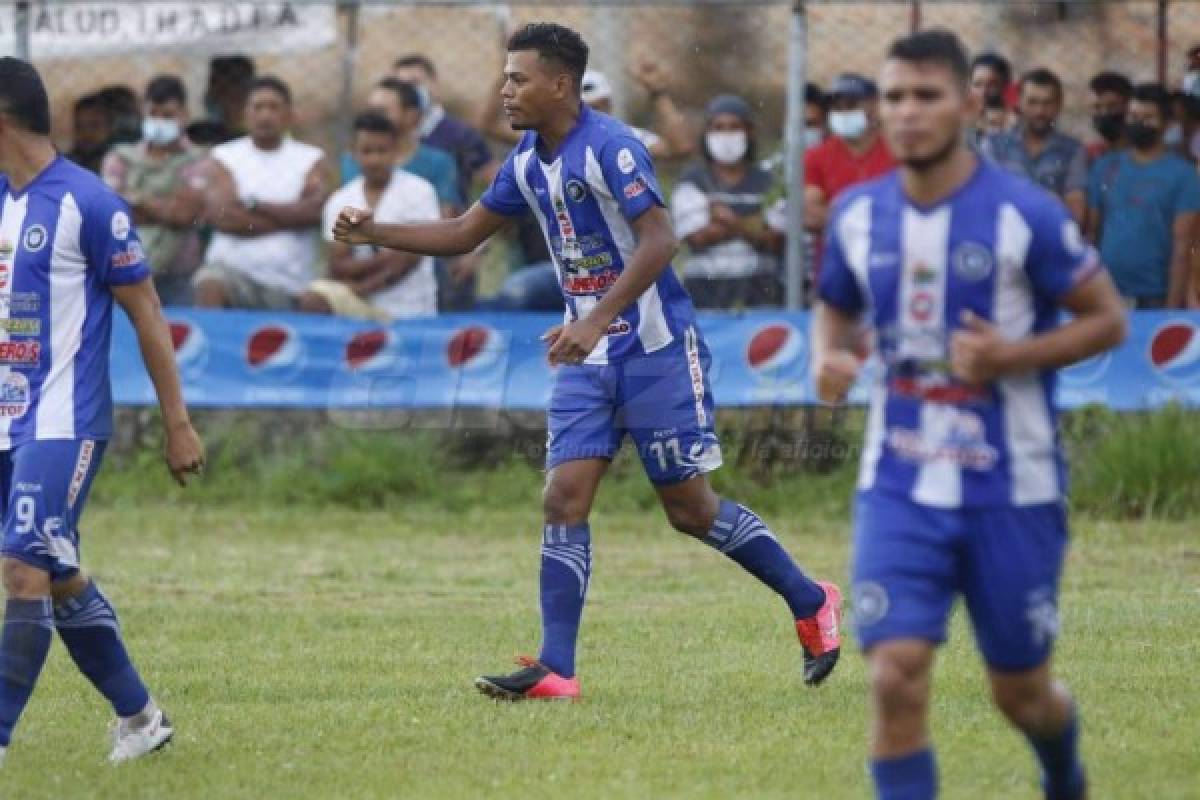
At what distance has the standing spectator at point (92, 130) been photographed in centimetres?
1512

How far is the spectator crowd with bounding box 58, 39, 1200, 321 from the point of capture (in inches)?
537

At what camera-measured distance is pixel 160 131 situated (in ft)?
48.4

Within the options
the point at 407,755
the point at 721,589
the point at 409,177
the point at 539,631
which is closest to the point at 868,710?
the point at 407,755

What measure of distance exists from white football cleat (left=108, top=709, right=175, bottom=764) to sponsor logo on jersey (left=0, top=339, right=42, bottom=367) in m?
1.19

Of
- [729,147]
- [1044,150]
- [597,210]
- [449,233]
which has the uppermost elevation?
[597,210]

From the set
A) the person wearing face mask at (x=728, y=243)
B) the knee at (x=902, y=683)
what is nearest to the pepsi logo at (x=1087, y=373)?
the person wearing face mask at (x=728, y=243)

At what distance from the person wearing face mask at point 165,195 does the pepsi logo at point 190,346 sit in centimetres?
47

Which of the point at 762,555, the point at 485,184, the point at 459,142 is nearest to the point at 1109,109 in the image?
the point at 485,184

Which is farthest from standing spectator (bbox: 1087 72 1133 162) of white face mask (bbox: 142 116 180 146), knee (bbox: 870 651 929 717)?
knee (bbox: 870 651 929 717)

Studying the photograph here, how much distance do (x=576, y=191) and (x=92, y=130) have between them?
7698 millimetres

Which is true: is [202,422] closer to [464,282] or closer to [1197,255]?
[464,282]

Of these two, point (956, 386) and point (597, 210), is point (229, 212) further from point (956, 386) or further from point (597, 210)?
point (956, 386)

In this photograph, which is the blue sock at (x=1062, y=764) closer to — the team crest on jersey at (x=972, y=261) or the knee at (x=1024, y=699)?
the knee at (x=1024, y=699)

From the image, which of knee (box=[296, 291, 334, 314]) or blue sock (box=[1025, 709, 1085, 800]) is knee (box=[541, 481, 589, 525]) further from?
knee (box=[296, 291, 334, 314])
